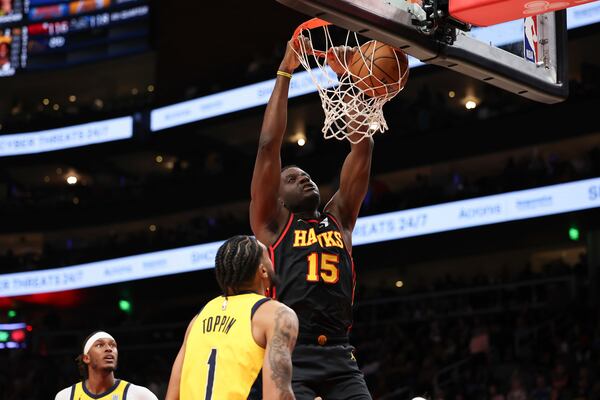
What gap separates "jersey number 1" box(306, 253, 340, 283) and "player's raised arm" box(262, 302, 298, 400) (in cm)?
117

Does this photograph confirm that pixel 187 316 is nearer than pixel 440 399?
No

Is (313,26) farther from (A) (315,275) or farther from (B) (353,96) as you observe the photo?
(A) (315,275)

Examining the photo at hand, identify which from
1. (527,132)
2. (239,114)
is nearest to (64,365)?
(239,114)

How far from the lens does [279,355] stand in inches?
161

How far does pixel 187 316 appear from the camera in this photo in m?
25.7

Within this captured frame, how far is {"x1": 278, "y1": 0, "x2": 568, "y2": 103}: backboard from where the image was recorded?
16.0 ft

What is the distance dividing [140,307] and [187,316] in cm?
390

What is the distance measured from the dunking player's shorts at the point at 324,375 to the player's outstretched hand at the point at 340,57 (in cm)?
176

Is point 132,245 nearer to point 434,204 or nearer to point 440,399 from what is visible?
point 434,204

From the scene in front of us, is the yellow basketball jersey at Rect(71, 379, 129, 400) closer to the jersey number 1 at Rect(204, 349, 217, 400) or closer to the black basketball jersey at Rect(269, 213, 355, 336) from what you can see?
the black basketball jersey at Rect(269, 213, 355, 336)

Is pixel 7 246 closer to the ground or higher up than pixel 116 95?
closer to the ground

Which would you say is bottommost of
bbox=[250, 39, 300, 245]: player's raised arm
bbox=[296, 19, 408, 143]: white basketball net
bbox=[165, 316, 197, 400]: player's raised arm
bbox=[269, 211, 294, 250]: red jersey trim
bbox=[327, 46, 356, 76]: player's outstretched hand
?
bbox=[165, 316, 197, 400]: player's raised arm

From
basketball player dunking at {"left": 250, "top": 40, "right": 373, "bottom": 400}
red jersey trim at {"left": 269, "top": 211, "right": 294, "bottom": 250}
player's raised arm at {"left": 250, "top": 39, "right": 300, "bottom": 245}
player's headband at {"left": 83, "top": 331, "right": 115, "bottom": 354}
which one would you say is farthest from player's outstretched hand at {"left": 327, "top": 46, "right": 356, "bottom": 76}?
player's headband at {"left": 83, "top": 331, "right": 115, "bottom": 354}

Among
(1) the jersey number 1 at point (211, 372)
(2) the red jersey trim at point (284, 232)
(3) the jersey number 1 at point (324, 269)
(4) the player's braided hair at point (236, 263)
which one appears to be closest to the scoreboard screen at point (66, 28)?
(2) the red jersey trim at point (284, 232)
